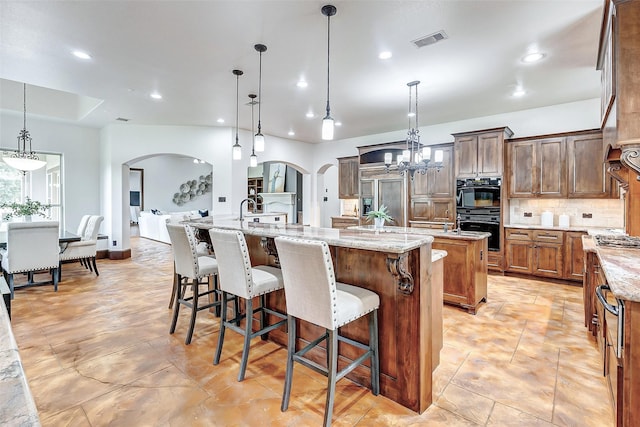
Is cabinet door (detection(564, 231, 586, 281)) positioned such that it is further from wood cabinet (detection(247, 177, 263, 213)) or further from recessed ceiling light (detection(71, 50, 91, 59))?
wood cabinet (detection(247, 177, 263, 213))

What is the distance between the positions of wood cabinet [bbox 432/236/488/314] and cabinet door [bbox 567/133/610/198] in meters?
2.31

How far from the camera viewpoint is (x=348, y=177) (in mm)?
7469

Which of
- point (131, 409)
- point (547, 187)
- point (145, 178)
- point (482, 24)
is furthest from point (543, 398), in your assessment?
point (145, 178)

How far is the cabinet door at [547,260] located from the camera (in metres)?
4.66

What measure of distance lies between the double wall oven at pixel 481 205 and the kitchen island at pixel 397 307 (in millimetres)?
3538

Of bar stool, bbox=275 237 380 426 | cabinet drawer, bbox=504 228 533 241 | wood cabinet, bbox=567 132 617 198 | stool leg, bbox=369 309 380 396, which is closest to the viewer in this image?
bar stool, bbox=275 237 380 426

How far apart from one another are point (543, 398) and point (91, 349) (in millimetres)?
3467

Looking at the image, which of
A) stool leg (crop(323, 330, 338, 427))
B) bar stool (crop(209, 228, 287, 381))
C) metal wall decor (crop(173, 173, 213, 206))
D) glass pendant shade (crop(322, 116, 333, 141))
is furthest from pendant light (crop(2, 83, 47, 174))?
metal wall decor (crop(173, 173, 213, 206))

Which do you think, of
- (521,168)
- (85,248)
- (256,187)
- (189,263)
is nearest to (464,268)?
(521,168)

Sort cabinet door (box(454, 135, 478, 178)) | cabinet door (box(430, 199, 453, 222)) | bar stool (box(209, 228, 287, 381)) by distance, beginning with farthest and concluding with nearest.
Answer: cabinet door (box(430, 199, 453, 222)), cabinet door (box(454, 135, 478, 178)), bar stool (box(209, 228, 287, 381))

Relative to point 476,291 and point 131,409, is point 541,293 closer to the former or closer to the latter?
point 476,291

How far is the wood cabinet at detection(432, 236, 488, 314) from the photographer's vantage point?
3.44m

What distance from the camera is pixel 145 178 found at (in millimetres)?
11391

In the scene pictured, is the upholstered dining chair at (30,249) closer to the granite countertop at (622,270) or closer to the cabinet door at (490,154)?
the granite countertop at (622,270)
